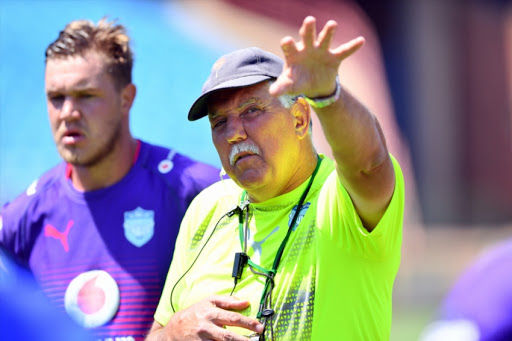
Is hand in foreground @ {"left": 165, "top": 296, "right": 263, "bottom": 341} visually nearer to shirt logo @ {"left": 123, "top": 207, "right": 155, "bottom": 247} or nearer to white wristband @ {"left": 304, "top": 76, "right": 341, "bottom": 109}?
white wristband @ {"left": 304, "top": 76, "right": 341, "bottom": 109}

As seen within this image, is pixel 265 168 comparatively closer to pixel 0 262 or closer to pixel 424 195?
pixel 0 262

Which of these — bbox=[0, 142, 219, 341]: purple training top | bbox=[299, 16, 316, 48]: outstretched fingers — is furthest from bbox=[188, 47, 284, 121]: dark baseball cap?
bbox=[0, 142, 219, 341]: purple training top

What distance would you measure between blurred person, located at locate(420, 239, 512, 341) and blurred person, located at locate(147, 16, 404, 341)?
781 mm

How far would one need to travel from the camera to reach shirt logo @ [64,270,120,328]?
3.47 metres

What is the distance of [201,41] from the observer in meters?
6.21

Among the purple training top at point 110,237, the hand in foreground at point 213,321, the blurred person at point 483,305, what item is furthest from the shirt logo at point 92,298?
the blurred person at point 483,305

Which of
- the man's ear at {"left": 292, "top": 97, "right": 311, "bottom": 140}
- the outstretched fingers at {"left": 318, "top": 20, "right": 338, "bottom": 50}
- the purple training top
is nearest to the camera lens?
the outstretched fingers at {"left": 318, "top": 20, "right": 338, "bottom": 50}

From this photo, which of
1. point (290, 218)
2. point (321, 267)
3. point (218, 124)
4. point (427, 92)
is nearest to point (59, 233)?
point (218, 124)

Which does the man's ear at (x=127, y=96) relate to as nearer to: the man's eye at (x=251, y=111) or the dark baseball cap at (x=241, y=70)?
the dark baseball cap at (x=241, y=70)

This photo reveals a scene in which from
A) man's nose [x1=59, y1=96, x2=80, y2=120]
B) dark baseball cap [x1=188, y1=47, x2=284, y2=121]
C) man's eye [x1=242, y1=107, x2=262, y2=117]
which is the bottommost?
man's eye [x1=242, y1=107, x2=262, y2=117]

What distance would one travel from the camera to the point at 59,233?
12.0 feet

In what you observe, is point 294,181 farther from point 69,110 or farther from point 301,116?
point 69,110

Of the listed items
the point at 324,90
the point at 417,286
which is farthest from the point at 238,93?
the point at 417,286

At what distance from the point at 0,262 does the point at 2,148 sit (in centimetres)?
178
